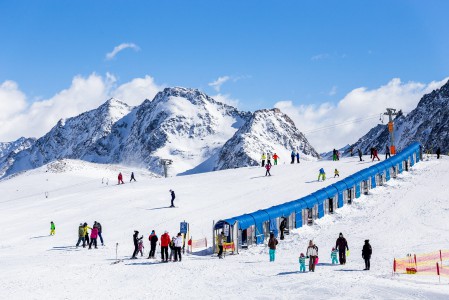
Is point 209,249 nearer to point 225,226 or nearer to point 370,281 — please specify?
point 225,226

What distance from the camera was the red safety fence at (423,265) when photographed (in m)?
21.3

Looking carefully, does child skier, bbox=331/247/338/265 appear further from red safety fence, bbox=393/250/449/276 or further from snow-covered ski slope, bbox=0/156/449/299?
red safety fence, bbox=393/250/449/276

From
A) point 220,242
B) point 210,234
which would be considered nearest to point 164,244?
point 220,242

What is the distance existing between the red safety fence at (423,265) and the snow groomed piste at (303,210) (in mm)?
9850

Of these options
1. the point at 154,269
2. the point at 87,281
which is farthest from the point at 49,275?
the point at 154,269

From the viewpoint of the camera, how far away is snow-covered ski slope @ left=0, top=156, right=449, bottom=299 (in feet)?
64.2

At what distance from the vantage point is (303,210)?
3622 centimetres

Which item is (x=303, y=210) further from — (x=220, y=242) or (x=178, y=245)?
(x=178, y=245)

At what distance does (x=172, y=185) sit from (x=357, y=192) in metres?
19.1

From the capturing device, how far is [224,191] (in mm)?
48594

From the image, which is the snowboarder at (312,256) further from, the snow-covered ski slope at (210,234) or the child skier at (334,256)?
the child skier at (334,256)

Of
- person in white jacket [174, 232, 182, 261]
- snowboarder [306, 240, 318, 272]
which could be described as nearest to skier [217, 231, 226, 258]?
person in white jacket [174, 232, 182, 261]

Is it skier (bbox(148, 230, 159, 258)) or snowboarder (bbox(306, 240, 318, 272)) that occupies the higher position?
skier (bbox(148, 230, 159, 258))

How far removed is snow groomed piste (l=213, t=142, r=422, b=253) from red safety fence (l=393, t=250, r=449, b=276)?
9850 mm
